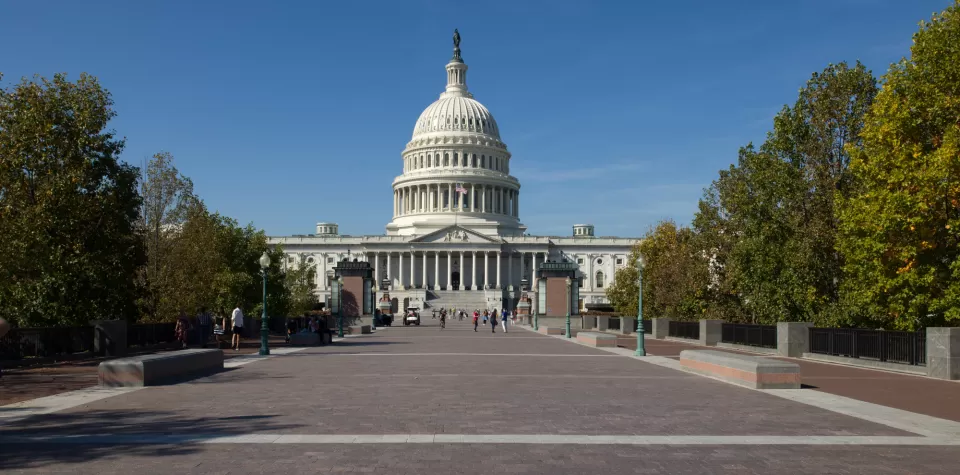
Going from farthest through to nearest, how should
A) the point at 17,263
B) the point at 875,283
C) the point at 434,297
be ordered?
the point at 434,297
the point at 875,283
the point at 17,263

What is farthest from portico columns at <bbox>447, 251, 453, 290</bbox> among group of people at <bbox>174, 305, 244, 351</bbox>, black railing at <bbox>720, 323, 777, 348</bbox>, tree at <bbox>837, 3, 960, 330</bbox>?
tree at <bbox>837, 3, 960, 330</bbox>

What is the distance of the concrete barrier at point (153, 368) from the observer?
794 inches

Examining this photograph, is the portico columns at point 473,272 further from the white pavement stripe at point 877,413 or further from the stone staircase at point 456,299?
the white pavement stripe at point 877,413

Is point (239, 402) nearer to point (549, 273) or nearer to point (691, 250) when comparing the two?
point (691, 250)

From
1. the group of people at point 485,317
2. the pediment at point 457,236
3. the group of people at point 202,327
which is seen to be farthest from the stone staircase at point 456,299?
the group of people at point 202,327

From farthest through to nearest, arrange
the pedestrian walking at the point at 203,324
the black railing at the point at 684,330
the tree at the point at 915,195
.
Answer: the black railing at the point at 684,330 → the pedestrian walking at the point at 203,324 → the tree at the point at 915,195

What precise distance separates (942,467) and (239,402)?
1236 centimetres

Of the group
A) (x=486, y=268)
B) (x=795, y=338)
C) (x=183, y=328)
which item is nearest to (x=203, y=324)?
(x=183, y=328)

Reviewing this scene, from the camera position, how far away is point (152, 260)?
49.2 metres

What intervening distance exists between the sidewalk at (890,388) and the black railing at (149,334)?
25408mm

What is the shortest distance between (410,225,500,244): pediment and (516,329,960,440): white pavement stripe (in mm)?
138066

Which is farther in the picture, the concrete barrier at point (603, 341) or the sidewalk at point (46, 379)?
the concrete barrier at point (603, 341)

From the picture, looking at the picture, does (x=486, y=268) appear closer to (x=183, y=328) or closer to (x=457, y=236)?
(x=457, y=236)

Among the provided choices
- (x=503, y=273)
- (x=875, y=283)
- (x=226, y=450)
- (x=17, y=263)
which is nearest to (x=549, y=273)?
(x=875, y=283)
